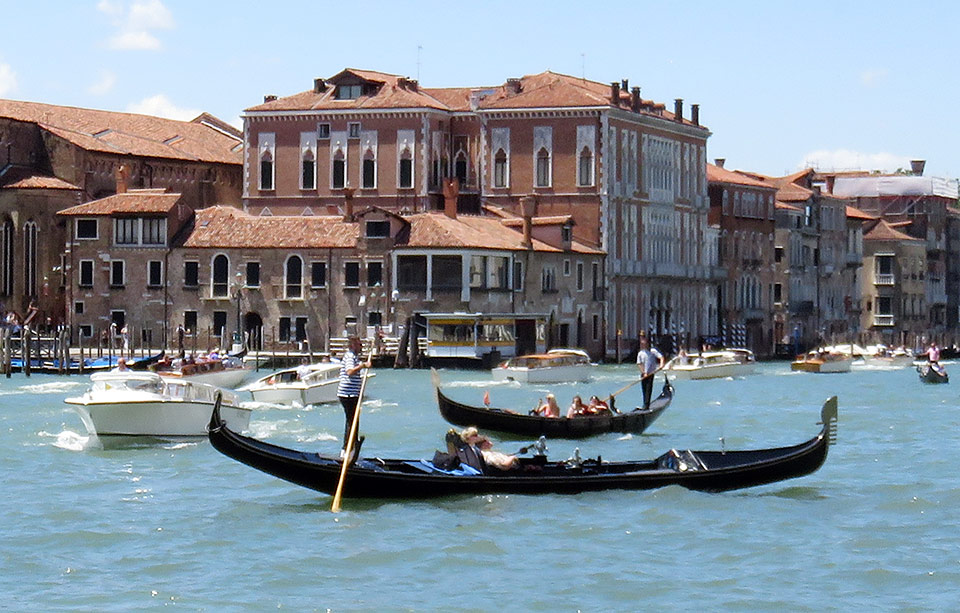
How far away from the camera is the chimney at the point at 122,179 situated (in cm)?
5825

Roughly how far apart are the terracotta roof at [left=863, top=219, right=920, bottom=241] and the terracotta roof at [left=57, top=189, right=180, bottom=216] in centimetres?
3880

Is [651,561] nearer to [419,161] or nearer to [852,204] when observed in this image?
[419,161]

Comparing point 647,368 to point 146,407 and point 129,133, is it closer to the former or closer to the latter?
point 146,407

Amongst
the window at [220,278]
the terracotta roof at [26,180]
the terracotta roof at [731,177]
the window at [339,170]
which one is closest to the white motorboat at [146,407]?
the window at [220,278]

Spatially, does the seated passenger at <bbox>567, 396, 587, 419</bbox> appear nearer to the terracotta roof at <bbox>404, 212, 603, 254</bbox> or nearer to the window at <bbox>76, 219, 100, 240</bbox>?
the terracotta roof at <bbox>404, 212, 603, 254</bbox>

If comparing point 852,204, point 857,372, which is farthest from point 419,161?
point 852,204

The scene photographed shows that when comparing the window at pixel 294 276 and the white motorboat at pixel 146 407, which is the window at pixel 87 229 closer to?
the window at pixel 294 276

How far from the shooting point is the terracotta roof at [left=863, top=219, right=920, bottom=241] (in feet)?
284

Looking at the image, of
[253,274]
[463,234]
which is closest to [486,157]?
[463,234]

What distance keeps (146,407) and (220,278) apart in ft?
95.7

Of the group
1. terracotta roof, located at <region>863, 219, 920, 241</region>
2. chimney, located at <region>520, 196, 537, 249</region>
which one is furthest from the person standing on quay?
terracotta roof, located at <region>863, 219, 920, 241</region>

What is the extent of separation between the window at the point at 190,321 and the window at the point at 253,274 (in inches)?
67.8

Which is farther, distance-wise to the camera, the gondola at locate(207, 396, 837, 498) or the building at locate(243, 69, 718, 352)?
the building at locate(243, 69, 718, 352)

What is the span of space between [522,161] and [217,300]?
10.3m
